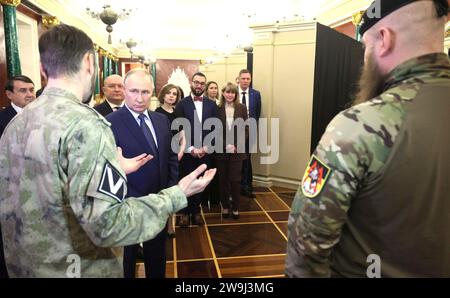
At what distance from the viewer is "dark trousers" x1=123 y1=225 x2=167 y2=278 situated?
1.97 m

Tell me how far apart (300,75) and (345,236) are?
4.04 m

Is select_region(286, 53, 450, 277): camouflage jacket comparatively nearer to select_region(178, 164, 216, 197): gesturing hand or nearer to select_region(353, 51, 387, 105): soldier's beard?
select_region(353, 51, 387, 105): soldier's beard

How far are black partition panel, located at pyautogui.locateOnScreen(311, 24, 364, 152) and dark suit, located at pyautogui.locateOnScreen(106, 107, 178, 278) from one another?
200 cm

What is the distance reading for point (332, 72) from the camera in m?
3.46

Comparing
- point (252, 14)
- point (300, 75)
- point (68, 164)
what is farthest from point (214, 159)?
point (252, 14)

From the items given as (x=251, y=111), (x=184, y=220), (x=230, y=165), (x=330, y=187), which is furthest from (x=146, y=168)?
(x=251, y=111)

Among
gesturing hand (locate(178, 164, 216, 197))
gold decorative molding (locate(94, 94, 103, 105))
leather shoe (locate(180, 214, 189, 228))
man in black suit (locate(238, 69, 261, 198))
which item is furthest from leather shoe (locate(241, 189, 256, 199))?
gold decorative molding (locate(94, 94, 103, 105))

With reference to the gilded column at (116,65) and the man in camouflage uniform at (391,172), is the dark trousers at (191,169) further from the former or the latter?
the gilded column at (116,65)

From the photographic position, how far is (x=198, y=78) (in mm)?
3500

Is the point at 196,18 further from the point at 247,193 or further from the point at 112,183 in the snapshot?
the point at 112,183

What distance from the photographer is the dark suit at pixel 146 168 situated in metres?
1.91

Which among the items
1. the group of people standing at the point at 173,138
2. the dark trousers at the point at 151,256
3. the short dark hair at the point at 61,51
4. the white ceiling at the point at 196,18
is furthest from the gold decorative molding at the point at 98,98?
the short dark hair at the point at 61,51

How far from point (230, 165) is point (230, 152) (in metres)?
0.16

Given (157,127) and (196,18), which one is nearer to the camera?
(157,127)
